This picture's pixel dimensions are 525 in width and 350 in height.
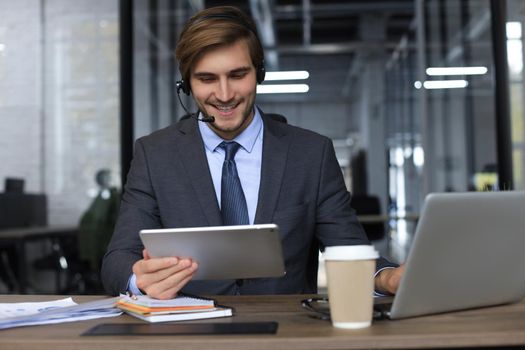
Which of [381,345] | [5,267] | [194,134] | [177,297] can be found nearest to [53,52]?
[5,267]

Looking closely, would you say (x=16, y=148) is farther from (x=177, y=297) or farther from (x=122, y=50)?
(x=177, y=297)

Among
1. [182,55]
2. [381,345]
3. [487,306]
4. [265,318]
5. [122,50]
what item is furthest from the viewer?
[122,50]

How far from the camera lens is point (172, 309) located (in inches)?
58.7

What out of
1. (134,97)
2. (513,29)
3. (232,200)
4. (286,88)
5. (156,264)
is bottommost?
(156,264)

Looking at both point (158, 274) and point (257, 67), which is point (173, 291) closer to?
Answer: point (158, 274)

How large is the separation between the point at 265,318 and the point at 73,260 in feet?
16.0

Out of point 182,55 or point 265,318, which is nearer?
point 265,318

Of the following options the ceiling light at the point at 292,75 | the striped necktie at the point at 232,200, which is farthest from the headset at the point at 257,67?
the ceiling light at the point at 292,75

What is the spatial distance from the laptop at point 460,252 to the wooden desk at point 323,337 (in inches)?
1.8

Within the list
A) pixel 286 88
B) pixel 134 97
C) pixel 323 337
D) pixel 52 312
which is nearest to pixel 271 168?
pixel 52 312

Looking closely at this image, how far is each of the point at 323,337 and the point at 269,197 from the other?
2.88 feet

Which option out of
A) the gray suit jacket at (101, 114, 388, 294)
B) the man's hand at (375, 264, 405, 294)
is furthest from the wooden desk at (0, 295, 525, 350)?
the gray suit jacket at (101, 114, 388, 294)

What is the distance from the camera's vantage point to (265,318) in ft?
4.89

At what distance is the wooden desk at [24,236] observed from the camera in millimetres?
5629
